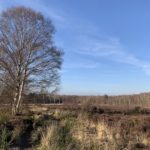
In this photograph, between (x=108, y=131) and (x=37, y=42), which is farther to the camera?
(x=37, y=42)

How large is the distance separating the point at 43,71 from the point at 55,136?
2075cm

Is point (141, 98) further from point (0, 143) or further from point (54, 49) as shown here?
point (0, 143)

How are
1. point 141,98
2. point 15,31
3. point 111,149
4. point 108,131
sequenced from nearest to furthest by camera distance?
point 111,149 → point 108,131 → point 15,31 → point 141,98

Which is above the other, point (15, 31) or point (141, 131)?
point (15, 31)

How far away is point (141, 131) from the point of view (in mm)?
17938

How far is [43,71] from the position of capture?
34.1 m

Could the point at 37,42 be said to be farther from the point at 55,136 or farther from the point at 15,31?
the point at 55,136

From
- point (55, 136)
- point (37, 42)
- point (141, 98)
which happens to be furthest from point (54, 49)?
point (141, 98)

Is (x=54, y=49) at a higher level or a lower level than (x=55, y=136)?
higher

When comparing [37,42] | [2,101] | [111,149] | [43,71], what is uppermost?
[37,42]

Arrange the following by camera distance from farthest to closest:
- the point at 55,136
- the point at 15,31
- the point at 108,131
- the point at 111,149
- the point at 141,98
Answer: the point at 141,98 < the point at 15,31 < the point at 108,131 < the point at 55,136 < the point at 111,149

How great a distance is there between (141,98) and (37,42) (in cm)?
6931

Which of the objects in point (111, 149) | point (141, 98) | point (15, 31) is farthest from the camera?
point (141, 98)

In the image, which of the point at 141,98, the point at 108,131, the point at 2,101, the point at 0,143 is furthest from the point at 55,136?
the point at 141,98
